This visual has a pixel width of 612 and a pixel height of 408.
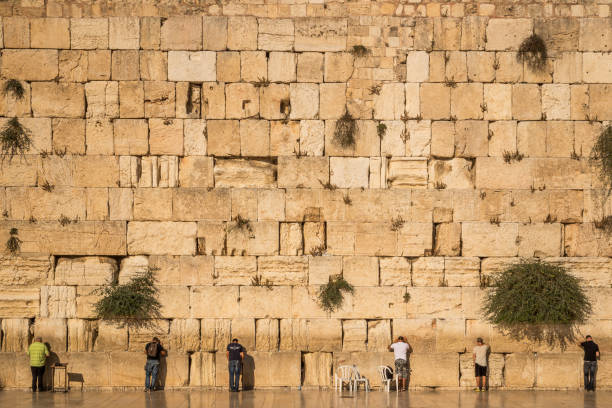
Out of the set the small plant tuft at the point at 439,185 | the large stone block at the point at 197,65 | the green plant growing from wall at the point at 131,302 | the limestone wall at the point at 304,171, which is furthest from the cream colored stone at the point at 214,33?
the small plant tuft at the point at 439,185

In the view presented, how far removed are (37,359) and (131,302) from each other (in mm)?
1743

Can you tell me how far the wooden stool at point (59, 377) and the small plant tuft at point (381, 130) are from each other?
21.7 ft

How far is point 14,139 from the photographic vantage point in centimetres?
1385

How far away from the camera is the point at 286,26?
14086 mm

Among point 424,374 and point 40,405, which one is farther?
point 424,374

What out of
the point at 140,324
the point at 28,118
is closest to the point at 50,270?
the point at 140,324

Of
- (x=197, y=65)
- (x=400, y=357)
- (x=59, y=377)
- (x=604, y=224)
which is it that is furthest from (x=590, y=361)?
(x=59, y=377)

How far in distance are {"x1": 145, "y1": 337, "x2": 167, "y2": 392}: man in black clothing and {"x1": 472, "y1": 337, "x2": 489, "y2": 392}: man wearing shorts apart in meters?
5.23

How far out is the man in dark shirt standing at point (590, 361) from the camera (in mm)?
13252

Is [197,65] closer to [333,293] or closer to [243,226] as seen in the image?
[243,226]

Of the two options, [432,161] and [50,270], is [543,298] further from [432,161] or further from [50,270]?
[50,270]

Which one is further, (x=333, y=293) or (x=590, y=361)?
(x=333, y=293)

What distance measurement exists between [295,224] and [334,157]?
1.37 metres

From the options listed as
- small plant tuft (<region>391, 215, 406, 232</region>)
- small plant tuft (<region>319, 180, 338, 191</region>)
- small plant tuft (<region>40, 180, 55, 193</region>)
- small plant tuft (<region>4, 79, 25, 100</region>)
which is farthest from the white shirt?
small plant tuft (<region>4, 79, 25, 100</region>)
